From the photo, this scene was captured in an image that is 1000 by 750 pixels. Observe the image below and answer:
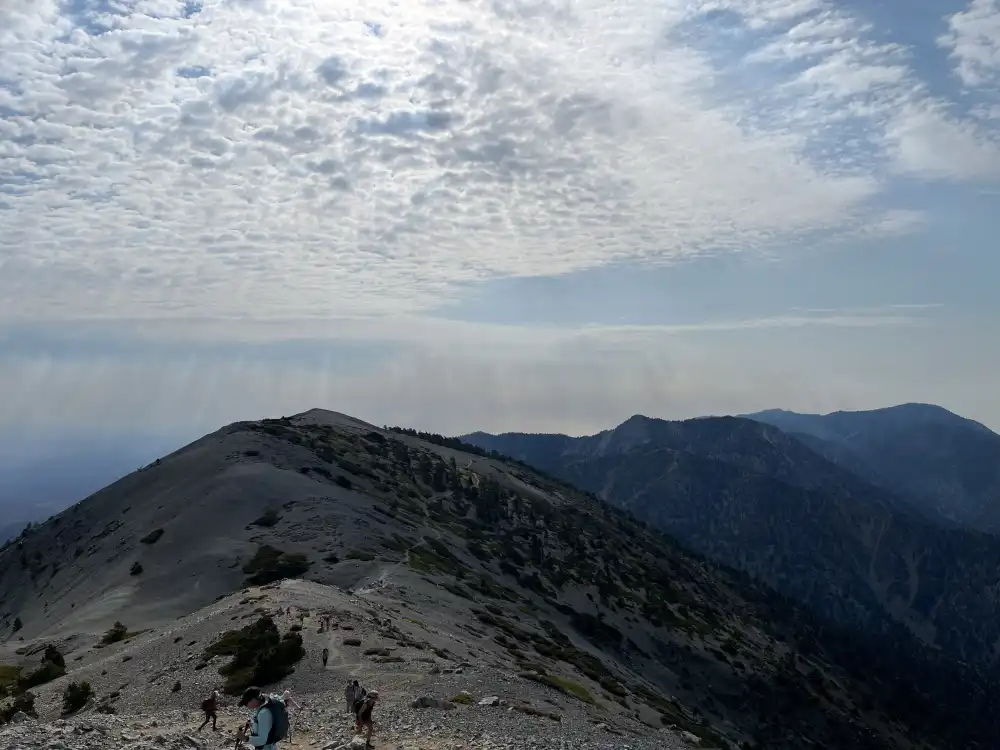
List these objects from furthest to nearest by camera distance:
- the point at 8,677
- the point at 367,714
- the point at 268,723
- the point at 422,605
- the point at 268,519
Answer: the point at 268,519, the point at 422,605, the point at 8,677, the point at 367,714, the point at 268,723

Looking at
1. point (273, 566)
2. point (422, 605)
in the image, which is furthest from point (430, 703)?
point (273, 566)

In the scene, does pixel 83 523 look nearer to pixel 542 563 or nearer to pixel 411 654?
pixel 542 563

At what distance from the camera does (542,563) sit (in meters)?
119

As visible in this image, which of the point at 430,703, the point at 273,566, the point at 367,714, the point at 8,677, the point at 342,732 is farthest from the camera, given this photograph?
the point at 273,566

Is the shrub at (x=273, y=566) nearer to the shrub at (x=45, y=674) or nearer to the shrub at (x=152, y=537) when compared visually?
the shrub at (x=152, y=537)

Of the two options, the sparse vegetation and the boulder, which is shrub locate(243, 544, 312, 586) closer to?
the sparse vegetation

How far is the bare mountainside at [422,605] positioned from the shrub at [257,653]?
0.53 metres

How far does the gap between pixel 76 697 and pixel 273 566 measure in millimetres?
35110

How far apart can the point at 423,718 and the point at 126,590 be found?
5260 cm

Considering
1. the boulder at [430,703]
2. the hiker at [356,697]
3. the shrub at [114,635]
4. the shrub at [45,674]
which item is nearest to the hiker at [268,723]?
the hiker at [356,697]

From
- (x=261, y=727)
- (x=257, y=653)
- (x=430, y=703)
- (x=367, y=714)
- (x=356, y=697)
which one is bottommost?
(x=257, y=653)

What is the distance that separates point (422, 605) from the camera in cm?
5722

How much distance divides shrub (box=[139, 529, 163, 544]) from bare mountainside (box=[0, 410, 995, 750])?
359 millimetres

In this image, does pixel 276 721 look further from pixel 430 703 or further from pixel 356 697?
pixel 430 703
